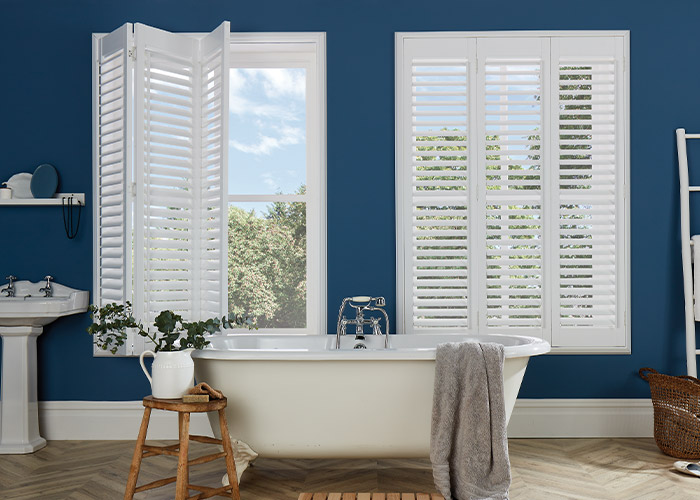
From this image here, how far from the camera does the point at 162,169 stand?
11.1ft

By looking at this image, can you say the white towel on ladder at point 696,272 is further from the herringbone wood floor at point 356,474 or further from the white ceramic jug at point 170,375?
the white ceramic jug at point 170,375

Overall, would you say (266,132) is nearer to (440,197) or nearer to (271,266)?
(271,266)

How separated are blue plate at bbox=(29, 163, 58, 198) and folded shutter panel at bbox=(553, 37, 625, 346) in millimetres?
3015

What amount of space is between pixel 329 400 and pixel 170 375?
→ 69 cm

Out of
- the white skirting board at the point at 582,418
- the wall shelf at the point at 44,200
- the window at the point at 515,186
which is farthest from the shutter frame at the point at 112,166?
the white skirting board at the point at 582,418

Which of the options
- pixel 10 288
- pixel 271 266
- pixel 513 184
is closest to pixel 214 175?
pixel 271 266

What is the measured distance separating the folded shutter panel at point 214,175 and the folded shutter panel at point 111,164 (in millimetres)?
408

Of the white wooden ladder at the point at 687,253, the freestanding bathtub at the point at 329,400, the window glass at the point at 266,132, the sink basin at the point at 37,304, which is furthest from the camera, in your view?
the window glass at the point at 266,132

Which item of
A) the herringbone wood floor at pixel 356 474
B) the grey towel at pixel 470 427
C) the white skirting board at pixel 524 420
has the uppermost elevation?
the grey towel at pixel 470 427

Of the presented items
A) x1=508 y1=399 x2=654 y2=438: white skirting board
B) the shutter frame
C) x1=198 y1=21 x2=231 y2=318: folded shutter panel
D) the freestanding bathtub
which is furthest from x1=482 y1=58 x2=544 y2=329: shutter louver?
the shutter frame

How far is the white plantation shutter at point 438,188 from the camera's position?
3531 mm

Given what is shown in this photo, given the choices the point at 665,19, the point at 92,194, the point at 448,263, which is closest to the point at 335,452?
the point at 448,263

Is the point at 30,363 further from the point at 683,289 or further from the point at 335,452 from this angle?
the point at 683,289

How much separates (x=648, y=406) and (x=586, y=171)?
1.45 metres
